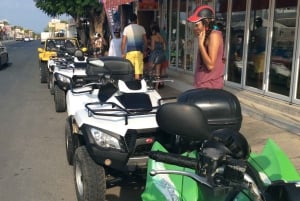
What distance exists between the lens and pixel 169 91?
10.7m

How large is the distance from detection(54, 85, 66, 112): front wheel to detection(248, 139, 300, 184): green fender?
21.8 feet

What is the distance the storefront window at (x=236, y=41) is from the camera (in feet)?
28.9

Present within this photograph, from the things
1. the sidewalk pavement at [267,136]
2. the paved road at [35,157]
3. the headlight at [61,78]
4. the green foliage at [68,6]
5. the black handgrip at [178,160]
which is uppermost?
the green foliage at [68,6]

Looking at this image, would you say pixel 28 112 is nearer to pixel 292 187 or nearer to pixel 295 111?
pixel 295 111

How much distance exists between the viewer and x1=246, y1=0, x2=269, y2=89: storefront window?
7871 millimetres

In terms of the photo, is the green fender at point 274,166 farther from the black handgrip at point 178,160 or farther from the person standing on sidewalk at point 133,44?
the person standing on sidewalk at point 133,44

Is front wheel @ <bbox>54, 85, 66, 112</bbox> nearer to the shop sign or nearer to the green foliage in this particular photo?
the shop sign

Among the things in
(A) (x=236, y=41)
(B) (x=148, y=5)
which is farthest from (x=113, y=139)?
(B) (x=148, y=5)

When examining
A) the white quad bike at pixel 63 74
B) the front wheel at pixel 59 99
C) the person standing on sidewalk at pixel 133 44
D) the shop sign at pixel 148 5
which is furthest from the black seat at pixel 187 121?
the shop sign at pixel 148 5

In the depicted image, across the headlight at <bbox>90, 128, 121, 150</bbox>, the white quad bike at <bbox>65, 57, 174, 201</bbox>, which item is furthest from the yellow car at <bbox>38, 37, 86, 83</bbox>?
the headlight at <bbox>90, 128, 121, 150</bbox>

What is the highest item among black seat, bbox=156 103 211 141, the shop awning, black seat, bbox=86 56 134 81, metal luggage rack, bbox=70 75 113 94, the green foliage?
the green foliage

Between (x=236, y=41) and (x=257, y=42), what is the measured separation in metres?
0.98

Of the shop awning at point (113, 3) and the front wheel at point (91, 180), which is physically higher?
the shop awning at point (113, 3)

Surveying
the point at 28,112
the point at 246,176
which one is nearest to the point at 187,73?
the point at 28,112
